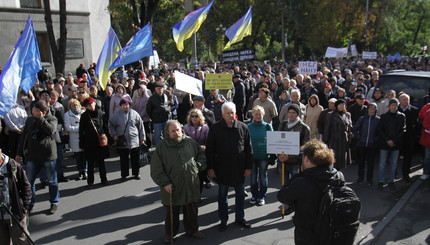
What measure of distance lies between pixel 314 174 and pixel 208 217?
122 inches

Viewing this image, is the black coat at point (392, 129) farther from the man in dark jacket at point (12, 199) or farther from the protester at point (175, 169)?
the man in dark jacket at point (12, 199)

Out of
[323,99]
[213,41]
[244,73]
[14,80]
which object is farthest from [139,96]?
[213,41]

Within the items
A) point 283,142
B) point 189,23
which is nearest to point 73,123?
point 283,142

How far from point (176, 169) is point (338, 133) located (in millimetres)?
3965

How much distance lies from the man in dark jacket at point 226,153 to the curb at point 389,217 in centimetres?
190

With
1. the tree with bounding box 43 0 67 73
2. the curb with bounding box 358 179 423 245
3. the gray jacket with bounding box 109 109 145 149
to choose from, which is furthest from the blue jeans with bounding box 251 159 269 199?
the tree with bounding box 43 0 67 73

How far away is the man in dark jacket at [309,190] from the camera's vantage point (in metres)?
3.29

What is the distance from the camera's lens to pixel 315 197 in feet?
10.8

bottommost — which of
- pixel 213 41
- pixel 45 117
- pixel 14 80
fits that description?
pixel 45 117

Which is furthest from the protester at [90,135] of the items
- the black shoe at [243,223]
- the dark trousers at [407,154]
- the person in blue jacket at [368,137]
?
the dark trousers at [407,154]

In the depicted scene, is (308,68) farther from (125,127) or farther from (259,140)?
(259,140)

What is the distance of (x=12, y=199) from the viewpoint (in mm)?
4152

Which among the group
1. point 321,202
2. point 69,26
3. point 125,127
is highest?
point 69,26

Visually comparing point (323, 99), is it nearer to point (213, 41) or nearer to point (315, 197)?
point (315, 197)
